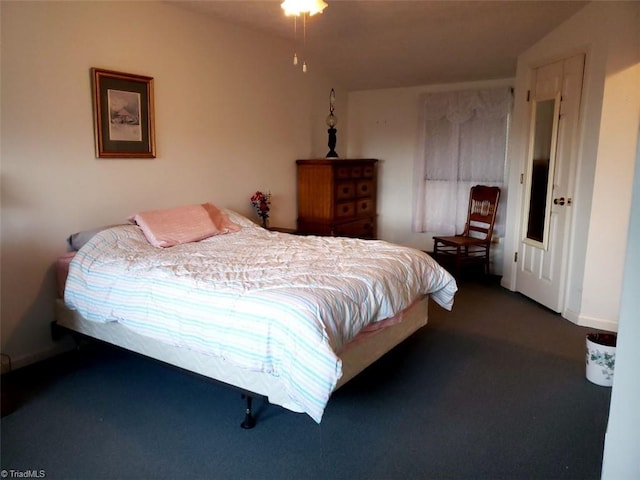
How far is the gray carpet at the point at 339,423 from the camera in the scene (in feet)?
6.40

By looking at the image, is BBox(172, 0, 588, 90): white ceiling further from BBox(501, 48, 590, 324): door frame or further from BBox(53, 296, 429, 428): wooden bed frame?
BBox(53, 296, 429, 428): wooden bed frame

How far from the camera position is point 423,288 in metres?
2.86

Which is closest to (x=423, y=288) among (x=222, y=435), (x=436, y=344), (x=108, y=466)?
(x=436, y=344)

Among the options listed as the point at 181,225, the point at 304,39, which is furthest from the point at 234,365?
the point at 304,39

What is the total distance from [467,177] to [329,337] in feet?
12.8

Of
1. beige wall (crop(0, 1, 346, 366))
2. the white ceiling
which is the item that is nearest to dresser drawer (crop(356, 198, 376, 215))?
beige wall (crop(0, 1, 346, 366))

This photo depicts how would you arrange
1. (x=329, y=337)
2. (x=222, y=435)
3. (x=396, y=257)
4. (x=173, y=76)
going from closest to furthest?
(x=329, y=337), (x=222, y=435), (x=396, y=257), (x=173, y=76)

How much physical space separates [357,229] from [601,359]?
2.95m

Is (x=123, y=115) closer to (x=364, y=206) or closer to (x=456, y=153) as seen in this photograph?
(x=364, y=206)

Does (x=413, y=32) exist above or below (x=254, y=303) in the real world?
above

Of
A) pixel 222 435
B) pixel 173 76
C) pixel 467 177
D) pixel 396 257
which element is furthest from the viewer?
pixel 467 177

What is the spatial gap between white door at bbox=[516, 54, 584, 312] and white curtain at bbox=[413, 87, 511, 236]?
0.93 meters

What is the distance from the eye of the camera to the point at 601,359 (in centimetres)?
257

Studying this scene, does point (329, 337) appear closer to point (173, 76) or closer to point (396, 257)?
point (396, 257)
